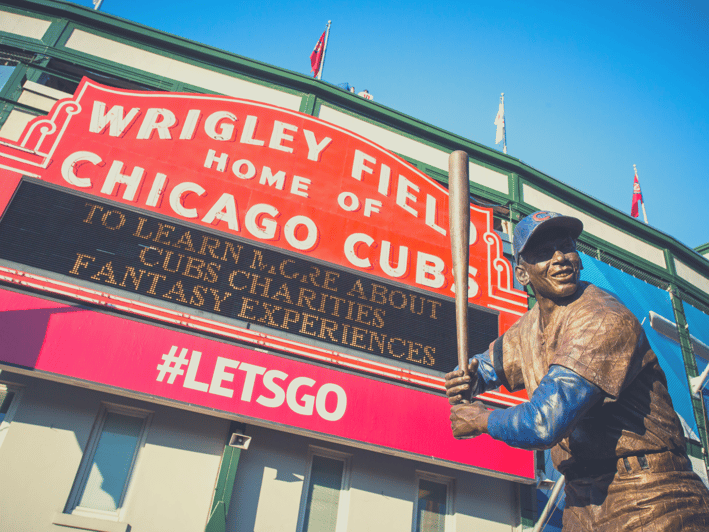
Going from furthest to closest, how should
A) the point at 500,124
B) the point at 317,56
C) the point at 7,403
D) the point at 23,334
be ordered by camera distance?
the point at 500,124 → the point at 317,56 → the point at 7,403 → the point at 23,334

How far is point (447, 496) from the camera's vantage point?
7551mm

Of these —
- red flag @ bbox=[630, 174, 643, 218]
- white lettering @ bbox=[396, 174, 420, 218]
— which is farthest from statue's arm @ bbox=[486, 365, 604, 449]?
A: red flag @ bbox=[630, 174, 643, 218]

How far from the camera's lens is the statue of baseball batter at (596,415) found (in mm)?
1978

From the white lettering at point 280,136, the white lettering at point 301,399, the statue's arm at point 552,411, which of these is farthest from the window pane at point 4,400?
the statue's arm at point 552,411

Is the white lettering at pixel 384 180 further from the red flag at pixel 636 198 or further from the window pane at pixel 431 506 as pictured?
the red flag at pixel 636 198

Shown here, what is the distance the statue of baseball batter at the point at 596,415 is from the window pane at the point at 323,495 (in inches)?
205

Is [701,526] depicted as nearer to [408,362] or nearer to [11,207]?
[408,362]

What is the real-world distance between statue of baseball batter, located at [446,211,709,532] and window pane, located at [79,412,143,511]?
5.52m

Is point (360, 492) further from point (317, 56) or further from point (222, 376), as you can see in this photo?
point (317, 56)

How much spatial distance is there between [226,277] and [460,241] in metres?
4.43

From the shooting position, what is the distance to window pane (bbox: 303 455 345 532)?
679 centimetres

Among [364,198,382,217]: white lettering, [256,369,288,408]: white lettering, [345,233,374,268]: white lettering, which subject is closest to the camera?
[256,369,288,408]: white lettering

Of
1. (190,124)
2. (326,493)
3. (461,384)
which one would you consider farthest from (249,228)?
(461,384)

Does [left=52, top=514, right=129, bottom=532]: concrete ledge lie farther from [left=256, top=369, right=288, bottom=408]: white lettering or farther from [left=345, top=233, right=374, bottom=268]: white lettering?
[left=345, top=233, right=374, bottom=268]: white lettering
